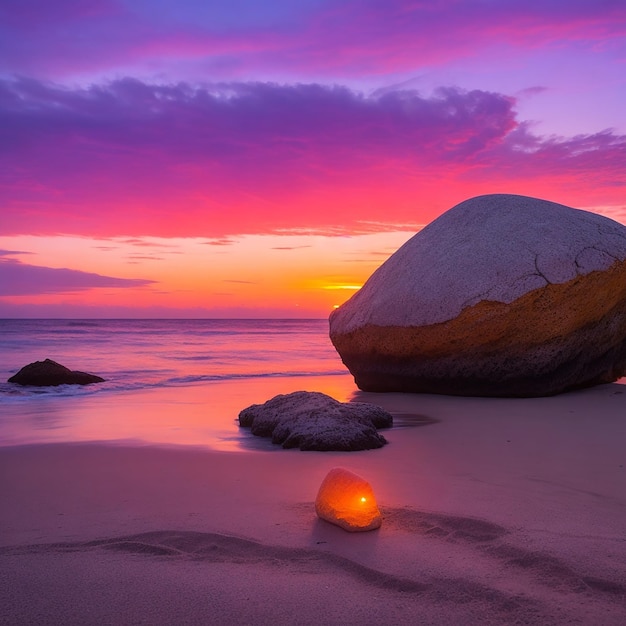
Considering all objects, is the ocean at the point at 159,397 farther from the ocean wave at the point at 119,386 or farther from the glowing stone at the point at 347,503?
the glowing stone at the point at 347,503

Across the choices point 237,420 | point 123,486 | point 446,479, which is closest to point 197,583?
point 123,486

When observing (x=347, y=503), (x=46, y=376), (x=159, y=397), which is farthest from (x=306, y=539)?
(x=46, y=376)

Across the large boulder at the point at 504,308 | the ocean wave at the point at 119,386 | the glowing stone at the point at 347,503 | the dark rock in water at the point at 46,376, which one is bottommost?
the ocean wave at the point at 119,386

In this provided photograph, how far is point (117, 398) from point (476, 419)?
5.36m

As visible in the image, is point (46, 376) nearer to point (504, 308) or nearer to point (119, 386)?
point (119, 386)

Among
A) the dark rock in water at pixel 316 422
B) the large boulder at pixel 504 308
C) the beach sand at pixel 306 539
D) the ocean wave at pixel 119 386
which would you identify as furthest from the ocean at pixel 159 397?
the large boulder at pixel 504 308

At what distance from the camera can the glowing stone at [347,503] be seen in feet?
10.3

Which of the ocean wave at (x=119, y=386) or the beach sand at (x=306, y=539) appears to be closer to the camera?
the beach sand at (x=306, y=539)

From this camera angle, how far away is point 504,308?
26.2ft

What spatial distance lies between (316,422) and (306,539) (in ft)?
8.33

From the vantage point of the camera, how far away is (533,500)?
367 cm

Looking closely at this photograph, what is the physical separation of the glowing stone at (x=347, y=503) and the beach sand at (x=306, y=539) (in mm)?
64

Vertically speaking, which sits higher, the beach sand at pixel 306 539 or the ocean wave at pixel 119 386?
the beach sand at pixel 306 539

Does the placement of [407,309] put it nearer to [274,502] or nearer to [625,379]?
[625,379]
